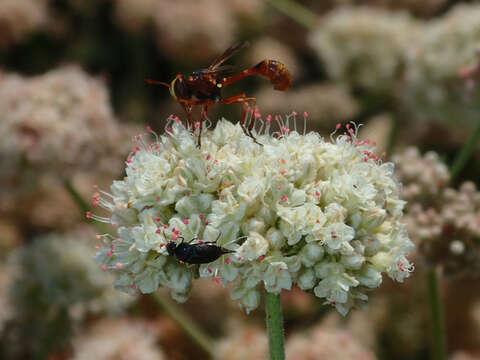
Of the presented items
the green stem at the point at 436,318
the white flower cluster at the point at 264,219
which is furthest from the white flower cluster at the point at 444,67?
the white flower cluster at the point at 264,219

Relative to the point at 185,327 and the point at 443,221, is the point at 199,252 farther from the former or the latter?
the point at 185,327

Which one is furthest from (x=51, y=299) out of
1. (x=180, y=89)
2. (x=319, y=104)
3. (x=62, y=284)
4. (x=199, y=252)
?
(x=319, y=104)

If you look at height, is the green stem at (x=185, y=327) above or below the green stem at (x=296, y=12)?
below

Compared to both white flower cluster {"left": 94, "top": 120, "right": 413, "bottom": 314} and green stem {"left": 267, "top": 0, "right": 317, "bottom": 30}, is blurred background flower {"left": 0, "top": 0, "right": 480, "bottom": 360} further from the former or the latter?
white flower cluster {"left": 94, "top": 120, "right": 413, "bottom": 314}

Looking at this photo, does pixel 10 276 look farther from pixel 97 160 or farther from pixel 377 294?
pixel 377 294

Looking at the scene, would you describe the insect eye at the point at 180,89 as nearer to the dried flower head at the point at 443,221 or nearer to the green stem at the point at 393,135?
the dried flower head at the point at 443,221

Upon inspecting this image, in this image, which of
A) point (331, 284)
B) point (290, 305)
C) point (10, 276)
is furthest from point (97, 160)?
point (331, 284)
